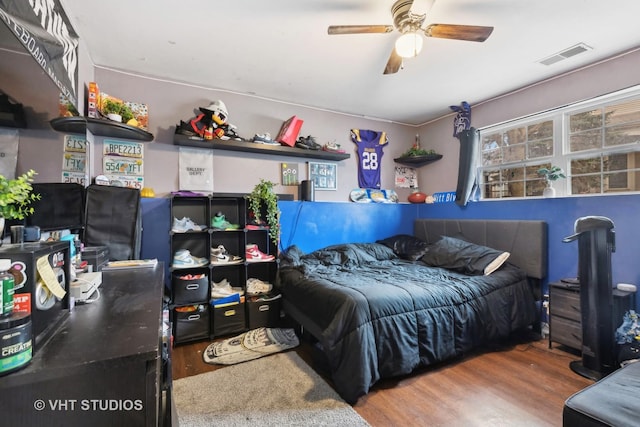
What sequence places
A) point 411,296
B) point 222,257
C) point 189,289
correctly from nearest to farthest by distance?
1. point 411,296
2. point 189,289
3. point 222,257

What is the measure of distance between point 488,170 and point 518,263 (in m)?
1.25

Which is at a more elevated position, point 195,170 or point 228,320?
point 195,170

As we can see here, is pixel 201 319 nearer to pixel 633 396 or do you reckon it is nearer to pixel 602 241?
pixel 633 396

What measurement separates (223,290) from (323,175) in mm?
1853

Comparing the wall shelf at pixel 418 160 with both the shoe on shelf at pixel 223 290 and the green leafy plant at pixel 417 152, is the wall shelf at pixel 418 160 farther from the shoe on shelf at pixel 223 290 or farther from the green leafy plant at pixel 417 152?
the shoe on shelf at pixel 223 290

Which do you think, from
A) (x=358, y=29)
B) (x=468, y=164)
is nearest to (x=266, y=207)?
(x=358, y=29)

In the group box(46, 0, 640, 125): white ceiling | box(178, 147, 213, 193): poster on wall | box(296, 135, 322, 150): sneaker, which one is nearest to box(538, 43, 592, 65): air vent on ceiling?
box(46, 0, 640, 125): white ceiling

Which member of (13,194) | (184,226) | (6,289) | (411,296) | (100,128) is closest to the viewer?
(6,289)

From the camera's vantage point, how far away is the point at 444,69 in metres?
2.81

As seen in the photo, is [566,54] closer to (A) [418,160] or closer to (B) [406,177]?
(A) [418,160]

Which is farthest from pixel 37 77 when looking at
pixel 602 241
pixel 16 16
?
pixel 602 241

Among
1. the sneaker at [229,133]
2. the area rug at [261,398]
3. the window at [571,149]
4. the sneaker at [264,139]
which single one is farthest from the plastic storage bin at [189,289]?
the window at [571,149]

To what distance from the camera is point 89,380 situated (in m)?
0.73

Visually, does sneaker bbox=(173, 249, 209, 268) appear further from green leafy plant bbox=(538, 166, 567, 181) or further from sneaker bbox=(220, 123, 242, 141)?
green leafy plant bbox=(538, 166, 567, 181)
